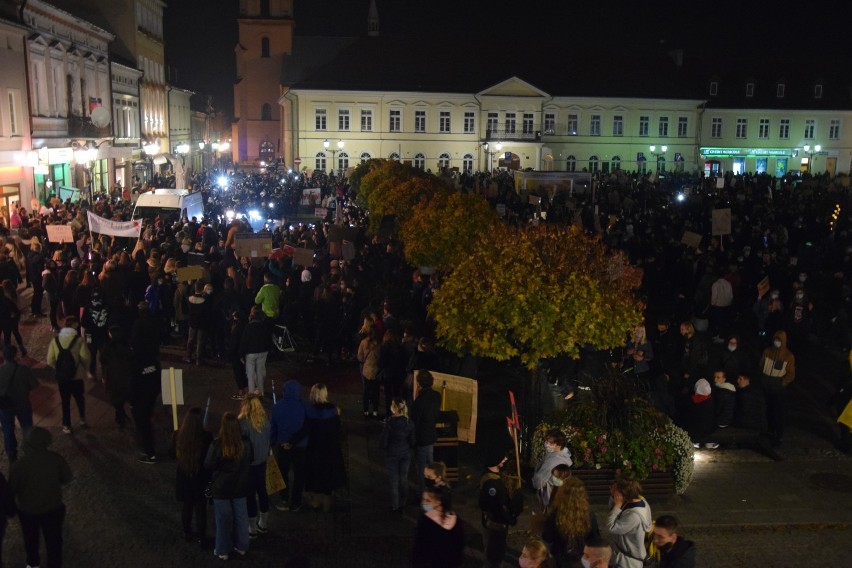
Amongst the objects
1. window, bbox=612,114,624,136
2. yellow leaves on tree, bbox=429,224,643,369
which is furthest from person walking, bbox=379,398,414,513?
window, bbox=612,114,624,136

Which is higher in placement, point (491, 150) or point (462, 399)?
point (491, 150)

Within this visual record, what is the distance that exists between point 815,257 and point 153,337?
16736 millimetres

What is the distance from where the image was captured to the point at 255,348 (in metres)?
11.8

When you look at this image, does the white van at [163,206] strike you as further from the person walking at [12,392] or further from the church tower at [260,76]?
the church tower at [260,76]

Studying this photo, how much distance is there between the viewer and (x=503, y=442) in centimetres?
1118

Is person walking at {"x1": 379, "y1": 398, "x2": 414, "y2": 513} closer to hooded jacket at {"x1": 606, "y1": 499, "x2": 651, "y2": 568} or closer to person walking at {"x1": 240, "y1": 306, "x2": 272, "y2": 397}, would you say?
hooded jacket at {"x1": 606, "y1": 499, "x2": 651, "y2": 568}

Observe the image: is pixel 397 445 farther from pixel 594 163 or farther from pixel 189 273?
pixel 594 163

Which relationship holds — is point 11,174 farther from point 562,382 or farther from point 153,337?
point 562,382

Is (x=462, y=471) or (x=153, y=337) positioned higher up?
A: (x=153, y=337)

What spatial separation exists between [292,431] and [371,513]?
1.28 meters

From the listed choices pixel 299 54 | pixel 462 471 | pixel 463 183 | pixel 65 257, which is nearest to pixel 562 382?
pixel 462 471

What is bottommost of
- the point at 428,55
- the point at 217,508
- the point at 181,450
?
the point at 217,508

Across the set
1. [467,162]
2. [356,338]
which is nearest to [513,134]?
[467,162]

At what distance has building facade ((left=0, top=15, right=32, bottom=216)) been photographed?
89.0 feet
